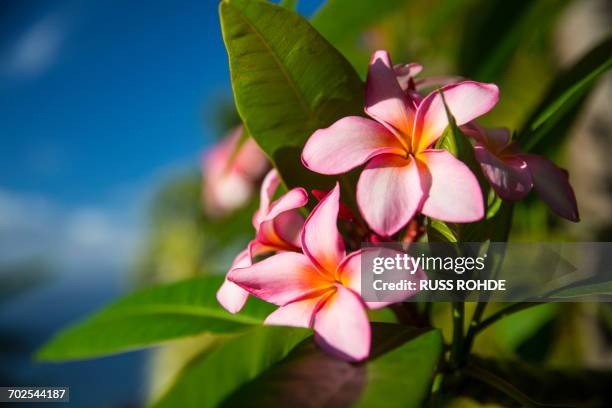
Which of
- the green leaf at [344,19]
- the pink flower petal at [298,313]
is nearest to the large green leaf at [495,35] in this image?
the green leaf at [344,19]

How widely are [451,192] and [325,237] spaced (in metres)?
0.08

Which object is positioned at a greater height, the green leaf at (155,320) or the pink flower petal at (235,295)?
the pink flower petal at (235,295)

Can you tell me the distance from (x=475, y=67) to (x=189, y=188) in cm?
305

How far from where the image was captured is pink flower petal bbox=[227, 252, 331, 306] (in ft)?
1.10

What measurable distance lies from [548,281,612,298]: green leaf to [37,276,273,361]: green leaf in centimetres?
27

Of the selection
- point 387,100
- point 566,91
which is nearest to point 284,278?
point 387,100

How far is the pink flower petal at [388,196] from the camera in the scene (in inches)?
11.8

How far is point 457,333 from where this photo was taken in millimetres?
421

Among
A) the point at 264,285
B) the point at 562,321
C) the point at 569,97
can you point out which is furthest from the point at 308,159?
the point at 562,321

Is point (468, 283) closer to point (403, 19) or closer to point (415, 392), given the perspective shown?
point (415, 392)

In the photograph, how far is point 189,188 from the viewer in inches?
142

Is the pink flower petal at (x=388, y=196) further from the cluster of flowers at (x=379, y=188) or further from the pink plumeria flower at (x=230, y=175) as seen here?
the pink plumeria flower at (x=230, y=175)

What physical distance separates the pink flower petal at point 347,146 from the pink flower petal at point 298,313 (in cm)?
8

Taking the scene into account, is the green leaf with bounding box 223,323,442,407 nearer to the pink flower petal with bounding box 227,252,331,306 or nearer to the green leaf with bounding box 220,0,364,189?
the pink flower petal with bounding box 227,252,331,306
